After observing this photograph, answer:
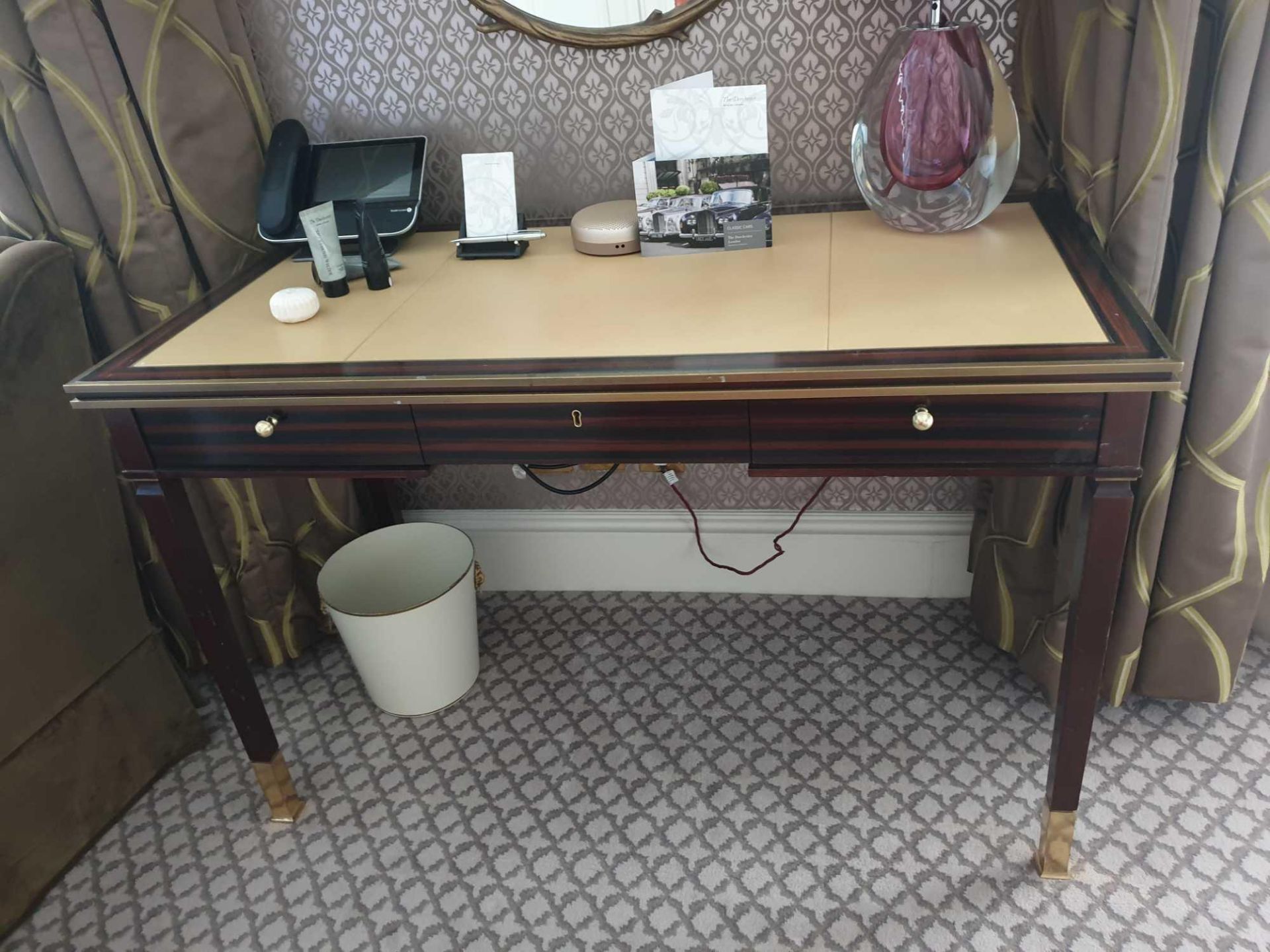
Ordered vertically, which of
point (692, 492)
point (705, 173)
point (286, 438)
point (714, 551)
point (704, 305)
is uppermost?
point (705, 173)

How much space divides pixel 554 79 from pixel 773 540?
3.00 feet

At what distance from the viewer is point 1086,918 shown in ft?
4.40

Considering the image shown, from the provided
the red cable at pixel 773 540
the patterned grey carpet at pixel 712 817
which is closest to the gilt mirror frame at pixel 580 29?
the red cable at pixel 773 540

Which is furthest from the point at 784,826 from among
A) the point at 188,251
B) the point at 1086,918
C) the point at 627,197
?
the point at 188,251

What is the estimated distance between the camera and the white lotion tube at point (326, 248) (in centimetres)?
135

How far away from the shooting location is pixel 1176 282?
1.32m

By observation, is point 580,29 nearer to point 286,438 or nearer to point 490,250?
point 490,250

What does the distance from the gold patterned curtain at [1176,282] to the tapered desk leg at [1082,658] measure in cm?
23

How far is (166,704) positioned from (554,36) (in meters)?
1.28

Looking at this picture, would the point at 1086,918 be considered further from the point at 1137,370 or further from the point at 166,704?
the point at 166,704

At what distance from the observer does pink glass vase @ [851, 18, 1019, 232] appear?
1.30 metres

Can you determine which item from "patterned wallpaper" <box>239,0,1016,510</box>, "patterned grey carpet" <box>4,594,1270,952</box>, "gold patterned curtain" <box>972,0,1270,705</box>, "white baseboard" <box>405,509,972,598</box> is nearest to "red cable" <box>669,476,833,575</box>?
"white baseboard" <box>405,509,972,598</box>

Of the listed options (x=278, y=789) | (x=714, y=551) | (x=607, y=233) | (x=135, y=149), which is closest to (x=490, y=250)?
(x=607, y=233)

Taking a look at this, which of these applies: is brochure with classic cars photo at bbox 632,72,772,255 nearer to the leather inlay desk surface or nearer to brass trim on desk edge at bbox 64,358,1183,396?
the leather inlay desk surface
